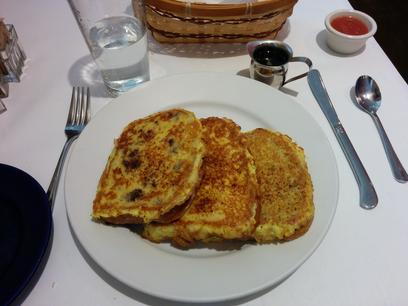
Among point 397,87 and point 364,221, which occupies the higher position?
point 397,87

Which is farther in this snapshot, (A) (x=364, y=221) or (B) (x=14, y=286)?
(A) (x=364, y=221)

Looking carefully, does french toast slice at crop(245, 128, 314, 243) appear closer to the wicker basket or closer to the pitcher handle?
the pitcher handle

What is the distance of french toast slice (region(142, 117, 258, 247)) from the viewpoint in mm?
1152

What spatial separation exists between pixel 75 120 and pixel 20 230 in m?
0.59

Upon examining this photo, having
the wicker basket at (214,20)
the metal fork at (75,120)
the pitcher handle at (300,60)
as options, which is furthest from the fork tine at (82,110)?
the pitcher handle at (300,60)

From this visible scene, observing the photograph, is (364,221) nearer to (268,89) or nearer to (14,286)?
(268,89)

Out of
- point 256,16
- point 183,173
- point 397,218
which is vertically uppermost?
point 256,16

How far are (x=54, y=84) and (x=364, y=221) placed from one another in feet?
5.31

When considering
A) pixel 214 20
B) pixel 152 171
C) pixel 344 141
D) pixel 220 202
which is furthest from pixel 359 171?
pixel 214 20

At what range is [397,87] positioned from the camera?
1.74 metres

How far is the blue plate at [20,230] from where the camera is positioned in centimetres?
110

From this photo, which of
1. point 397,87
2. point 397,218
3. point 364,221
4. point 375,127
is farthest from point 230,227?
point 397,87

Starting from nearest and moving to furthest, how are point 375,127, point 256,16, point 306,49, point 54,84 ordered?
point 375,127 → point 256,16 → point 54,84 → point 306,49

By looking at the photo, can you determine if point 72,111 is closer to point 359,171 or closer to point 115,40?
point 115,40
